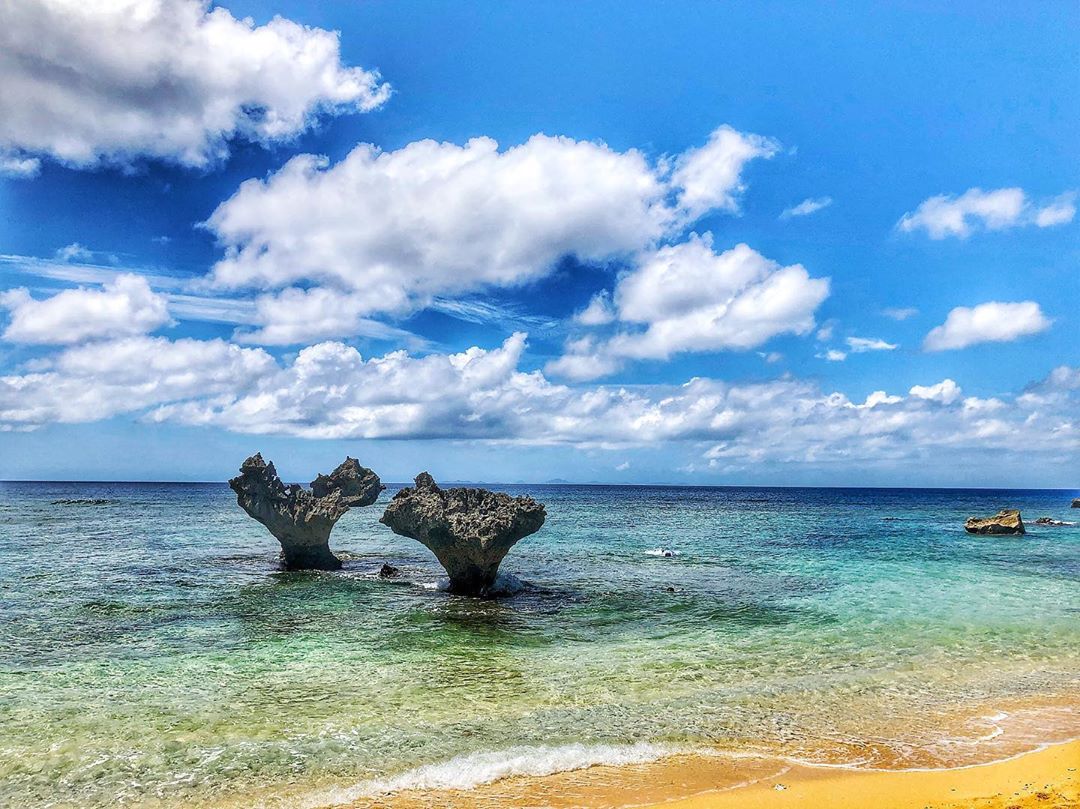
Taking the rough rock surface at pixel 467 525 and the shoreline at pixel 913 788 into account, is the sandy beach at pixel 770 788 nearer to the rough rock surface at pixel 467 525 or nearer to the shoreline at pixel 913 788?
the shoreline at pixel 913 788

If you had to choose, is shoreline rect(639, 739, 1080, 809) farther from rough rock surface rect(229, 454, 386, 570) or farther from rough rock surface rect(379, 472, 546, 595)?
rough rock surface rect(229, 454, 386, 570)

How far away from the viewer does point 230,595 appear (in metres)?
26.0

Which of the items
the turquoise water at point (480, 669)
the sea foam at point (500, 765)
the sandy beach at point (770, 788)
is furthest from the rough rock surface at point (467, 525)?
the sandy beach at point (770, 788)

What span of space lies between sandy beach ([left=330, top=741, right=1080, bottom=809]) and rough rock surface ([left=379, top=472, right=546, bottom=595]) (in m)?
→ 14.9

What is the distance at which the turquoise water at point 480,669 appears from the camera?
38.6 feet

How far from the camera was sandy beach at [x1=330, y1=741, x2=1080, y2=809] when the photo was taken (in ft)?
32.6

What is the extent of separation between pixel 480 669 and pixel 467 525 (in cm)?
953

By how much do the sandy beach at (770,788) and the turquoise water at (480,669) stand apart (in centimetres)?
65

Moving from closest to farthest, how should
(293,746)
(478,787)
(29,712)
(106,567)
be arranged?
(478,787) → (293,746) → (29,712) → (106,567)

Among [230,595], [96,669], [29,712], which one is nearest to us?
[29,712]

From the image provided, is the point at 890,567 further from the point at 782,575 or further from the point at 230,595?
the point at 230,595

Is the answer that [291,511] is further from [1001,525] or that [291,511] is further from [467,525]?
[1001,525]

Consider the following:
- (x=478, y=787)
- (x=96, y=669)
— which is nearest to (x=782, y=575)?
(x=478, y=787)

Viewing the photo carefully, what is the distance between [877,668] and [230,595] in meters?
22.2
